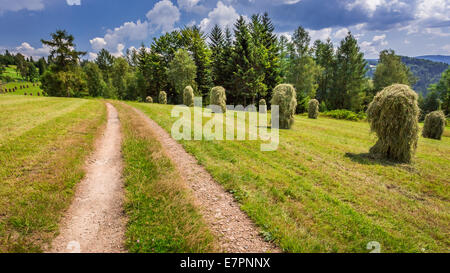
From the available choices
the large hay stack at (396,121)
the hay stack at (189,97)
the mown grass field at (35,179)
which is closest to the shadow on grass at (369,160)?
the large hay stack at (396,121)

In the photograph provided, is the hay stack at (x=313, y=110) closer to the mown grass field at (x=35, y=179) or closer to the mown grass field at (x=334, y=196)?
the mown grass field at (x=334, y=196)

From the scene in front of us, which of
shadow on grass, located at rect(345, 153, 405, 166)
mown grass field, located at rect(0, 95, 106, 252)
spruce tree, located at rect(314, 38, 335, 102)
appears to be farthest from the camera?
spruce tree, located at rect(314, 38, 335, 102)

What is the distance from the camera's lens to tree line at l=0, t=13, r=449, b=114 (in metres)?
41.3

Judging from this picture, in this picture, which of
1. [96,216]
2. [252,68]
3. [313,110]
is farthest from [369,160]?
[252,68]

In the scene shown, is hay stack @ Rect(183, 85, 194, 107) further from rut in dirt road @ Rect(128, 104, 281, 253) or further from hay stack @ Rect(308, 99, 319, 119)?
rut in dirt road @ Rect(128, 104, 281, 253)

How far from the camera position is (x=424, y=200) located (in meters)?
6.04

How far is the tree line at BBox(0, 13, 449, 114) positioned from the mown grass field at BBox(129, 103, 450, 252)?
1308 inches

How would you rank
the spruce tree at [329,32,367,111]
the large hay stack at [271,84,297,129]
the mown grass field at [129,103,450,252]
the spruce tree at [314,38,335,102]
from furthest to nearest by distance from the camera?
the spruce tree at [314,38,335,102]
the spruce tree at [329,32,367,111]
the large hay stack at [271,84,297,129]
the mown grass field at [129,103,450,252]

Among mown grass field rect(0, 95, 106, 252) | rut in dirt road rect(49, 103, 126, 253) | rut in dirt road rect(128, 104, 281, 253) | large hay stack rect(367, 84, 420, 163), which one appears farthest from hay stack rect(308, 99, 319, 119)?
rut in dirt road rect(49, 103, 126, 253)

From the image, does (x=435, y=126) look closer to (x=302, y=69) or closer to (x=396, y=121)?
(x=396, y=121)

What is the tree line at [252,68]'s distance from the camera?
41344 mm

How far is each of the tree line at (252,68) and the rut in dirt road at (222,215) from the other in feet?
118
